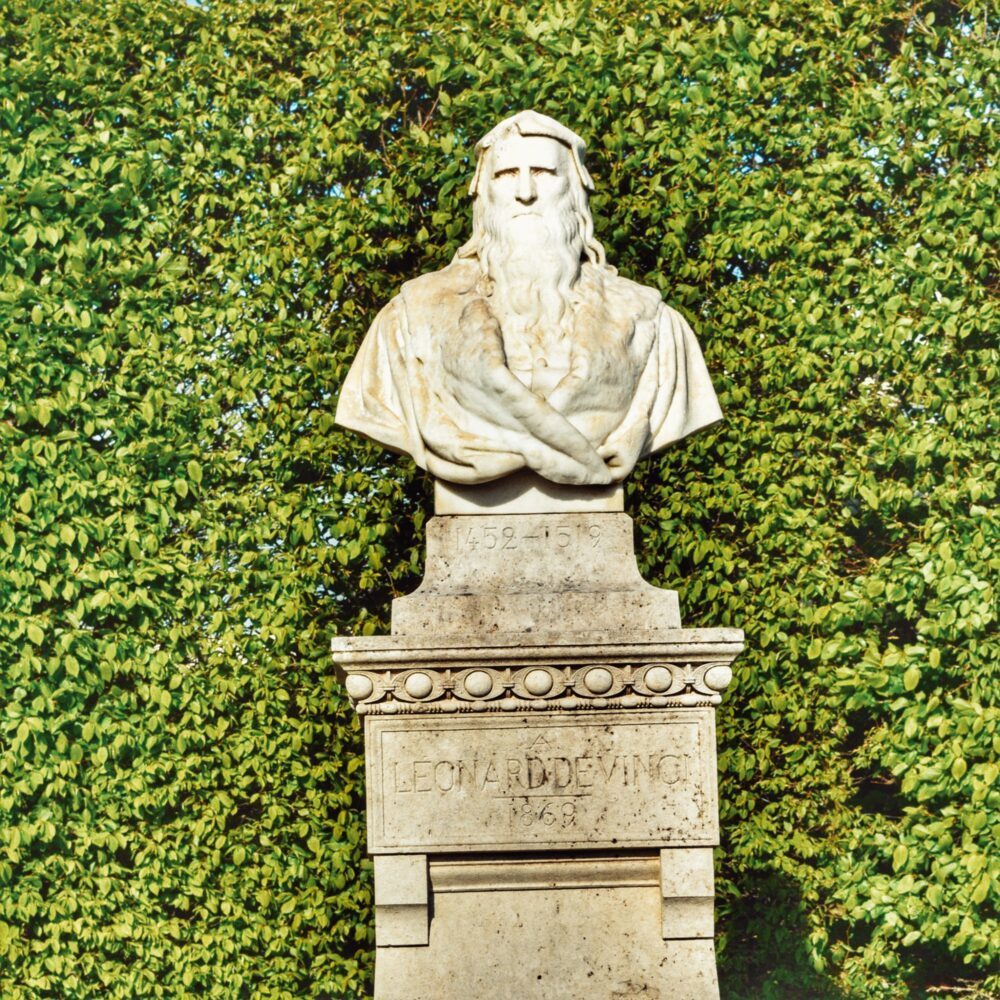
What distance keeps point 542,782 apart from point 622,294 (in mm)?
1804

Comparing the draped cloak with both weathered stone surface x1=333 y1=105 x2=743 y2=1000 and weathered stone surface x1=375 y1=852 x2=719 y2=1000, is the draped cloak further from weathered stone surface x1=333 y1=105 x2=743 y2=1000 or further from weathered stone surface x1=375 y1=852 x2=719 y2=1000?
weathered stone surface x1=375 y1=852 x2=719 y2=1000

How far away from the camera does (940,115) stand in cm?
884

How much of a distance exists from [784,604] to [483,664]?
3125 mm

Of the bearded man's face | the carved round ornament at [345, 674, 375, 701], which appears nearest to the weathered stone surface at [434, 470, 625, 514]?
the carved round ornament at [345, 674, 375, 701]

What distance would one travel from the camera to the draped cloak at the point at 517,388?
6102mm

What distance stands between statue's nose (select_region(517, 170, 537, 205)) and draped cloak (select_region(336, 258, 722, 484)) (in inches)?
12.4

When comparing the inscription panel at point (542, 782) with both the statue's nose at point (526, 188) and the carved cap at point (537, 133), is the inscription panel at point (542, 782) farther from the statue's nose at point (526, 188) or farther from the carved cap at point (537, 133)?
the carved cap at point (537, 133)

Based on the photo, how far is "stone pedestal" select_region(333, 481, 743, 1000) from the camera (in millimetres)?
5852

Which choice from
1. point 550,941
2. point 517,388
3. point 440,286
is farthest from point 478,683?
point 440,286

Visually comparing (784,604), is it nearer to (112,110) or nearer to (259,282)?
(259,282)

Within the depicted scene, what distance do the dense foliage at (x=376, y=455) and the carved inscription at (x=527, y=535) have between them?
2529 millimetres

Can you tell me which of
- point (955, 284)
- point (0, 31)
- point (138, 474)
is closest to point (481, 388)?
point (138, 474)

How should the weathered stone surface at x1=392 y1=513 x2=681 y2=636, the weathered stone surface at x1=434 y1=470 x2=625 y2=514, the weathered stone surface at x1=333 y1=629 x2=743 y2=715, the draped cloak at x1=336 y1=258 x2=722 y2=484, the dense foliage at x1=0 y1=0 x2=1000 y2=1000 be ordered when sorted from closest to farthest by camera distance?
the weathered stone surface at x1=333 y1=629 x2=743 y2=715 → the weathered stone surface at x1=392 y1=513 x2=681 y2=636 → the draped cloak at x1=336 y1=258 x2=722 y2=484 → the weathered stone surface at x1=434 y1=470 x2=625 y2=514 → the dense foliage at x1=0 y1=0 x2=1000 y2=1000

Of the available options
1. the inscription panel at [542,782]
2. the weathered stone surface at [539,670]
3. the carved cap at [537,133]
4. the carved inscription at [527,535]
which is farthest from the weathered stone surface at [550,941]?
the carved cap at [537,133]
